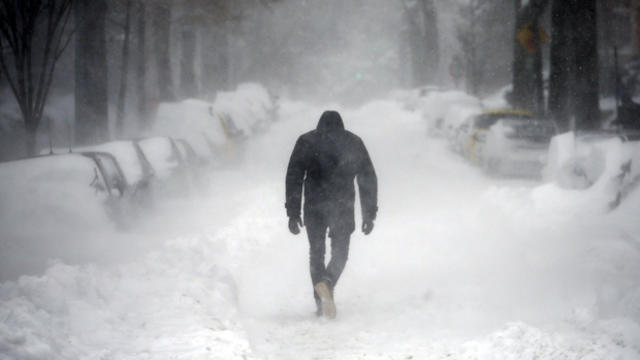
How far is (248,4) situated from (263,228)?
16358 mm

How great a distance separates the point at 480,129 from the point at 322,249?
44.9ft

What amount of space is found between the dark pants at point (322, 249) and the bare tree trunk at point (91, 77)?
1072cm

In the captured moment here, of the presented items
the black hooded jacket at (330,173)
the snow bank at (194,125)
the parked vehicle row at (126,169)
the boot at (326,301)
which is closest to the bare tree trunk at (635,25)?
the snow bank at (194,125)

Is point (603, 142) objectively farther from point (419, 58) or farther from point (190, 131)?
point (419, 58)

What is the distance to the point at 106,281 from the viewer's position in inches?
259

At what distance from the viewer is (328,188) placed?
709cm

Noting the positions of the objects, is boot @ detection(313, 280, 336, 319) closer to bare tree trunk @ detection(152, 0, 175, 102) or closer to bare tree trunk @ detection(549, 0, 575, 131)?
bare tree trunk @ detection(549, 0, 575, 131)

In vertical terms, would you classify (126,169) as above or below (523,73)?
below

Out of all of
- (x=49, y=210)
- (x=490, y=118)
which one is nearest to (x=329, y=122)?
(x=49, y=210)

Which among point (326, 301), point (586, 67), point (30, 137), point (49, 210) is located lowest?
point (326, 301)

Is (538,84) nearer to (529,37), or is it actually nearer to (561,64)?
(529,37)

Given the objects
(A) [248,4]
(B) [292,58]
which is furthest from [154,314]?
(B) [292,58]

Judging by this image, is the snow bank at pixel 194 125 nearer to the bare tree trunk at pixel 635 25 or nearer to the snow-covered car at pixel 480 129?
the snow-covered car at pixel 480 129

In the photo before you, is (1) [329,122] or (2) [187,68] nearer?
(1) [329,122]
